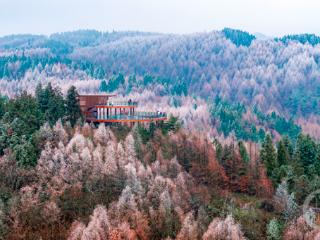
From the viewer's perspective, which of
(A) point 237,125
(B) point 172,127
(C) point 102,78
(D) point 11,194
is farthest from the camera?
(C) point 102,78

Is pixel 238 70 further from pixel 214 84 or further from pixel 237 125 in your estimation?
pixel 237 125

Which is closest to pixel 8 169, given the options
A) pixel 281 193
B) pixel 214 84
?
pixel 281 193

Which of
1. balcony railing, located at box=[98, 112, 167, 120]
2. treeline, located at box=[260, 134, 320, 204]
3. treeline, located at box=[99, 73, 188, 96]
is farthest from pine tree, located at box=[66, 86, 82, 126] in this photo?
treeline, located at box=[99, 73, 188, 96]

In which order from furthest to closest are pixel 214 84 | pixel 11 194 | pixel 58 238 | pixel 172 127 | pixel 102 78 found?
1. pixel 214 84
2. pixel 102 78
3. pixel 172 127
4. pixel 11 194
5. pixel 58 238

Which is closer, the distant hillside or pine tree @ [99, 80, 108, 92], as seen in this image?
pine tree @ [99, 80, 108, 92]

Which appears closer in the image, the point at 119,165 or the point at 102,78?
the point at 119,165

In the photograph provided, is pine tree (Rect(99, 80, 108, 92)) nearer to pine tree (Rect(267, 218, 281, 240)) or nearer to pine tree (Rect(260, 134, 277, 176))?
pine tree (Rect(260, 134, 277, 176))

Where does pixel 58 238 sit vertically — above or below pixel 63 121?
below
